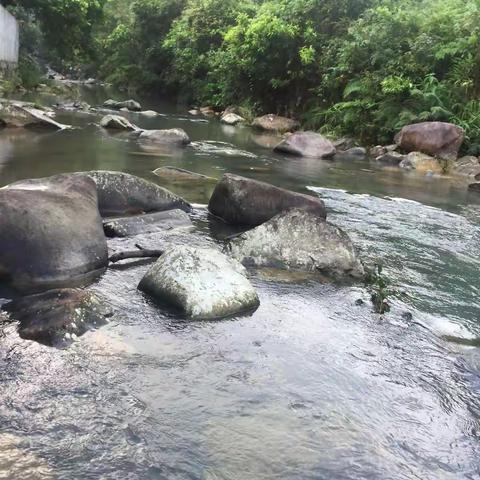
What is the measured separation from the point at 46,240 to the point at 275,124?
16.3m

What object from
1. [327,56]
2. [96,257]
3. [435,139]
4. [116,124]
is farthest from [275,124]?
[96,257]

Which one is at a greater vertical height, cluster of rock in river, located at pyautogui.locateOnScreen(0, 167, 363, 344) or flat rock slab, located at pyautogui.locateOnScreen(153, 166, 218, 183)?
cluster of rock in river, located at pyautogui.locateOnScreen(0, 167, 363, 344)

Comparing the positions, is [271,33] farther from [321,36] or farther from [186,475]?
[186,475]

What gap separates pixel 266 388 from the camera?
3.60 m

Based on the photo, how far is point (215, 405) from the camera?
3.37 metres

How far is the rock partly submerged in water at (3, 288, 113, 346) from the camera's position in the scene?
3914 millimetres

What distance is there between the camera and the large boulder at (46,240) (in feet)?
15.7

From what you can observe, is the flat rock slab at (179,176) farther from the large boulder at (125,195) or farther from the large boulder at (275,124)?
the large boulder at (275,124)

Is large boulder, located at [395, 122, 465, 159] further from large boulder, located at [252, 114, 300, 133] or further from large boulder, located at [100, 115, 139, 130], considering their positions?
large boulder, located at [100, 115, 139, 130]

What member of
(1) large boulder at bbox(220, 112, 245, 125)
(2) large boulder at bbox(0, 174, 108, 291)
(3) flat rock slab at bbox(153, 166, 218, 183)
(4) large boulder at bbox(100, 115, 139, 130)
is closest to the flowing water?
(2) large boulder at bbox(0, 174, 108, 291)

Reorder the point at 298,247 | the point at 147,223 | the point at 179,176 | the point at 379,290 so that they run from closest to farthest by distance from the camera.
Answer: the point at 379,290 → the point at 298,247 → the point at 147,223 → the point at 179,176

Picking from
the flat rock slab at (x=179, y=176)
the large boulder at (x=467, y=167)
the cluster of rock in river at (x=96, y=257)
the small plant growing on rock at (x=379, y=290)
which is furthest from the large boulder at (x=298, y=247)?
the large boulder at (x=467, y=167)

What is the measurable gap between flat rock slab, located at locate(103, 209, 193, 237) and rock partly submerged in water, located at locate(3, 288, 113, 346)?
1.89 metres

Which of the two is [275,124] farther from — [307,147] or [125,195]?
[125,195]
